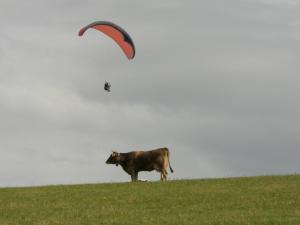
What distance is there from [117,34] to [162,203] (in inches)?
435

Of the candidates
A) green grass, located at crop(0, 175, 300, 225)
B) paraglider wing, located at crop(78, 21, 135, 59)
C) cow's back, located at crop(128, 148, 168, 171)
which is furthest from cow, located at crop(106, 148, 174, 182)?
paraglider wing, located at crop(78, 21, 135, 59)

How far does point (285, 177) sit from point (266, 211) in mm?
7971

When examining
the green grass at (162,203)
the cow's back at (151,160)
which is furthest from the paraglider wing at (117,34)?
the green grass at (162,203)

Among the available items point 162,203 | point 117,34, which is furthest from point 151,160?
point 162,203

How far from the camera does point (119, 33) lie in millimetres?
34219

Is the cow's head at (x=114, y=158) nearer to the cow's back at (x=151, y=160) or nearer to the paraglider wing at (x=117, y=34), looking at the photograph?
the cow's back at (x=151, y=160)

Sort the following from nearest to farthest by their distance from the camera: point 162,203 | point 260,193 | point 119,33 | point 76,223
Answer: point 76,223
point 162,203
point 260,193
point 119,33

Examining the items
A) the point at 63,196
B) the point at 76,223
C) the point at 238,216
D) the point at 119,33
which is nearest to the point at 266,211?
the point at 238,216

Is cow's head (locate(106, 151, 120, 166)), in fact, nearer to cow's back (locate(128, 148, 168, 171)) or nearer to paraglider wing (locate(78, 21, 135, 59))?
cow's back (locate(128, 148, 168, 171))

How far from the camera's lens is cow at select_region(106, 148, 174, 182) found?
35531 millimetres

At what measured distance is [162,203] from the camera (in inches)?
1019

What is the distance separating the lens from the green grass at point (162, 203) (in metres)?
22.6

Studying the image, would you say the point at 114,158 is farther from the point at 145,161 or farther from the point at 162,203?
the point at 162,203

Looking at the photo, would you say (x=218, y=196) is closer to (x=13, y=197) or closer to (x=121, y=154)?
(x=13, y=197)
